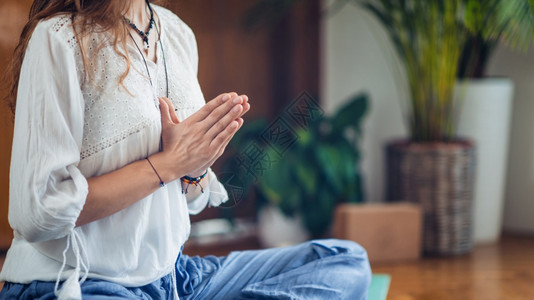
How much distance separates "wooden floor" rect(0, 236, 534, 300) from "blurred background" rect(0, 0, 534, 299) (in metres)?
0.02

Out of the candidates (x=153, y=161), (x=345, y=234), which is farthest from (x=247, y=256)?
(x=345, y=234)

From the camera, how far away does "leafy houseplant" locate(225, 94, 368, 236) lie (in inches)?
97.9

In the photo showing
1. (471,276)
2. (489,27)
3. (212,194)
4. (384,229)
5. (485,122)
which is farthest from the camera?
(485,122)

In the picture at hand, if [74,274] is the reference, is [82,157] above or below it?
above

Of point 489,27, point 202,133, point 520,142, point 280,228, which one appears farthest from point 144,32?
point 520,142

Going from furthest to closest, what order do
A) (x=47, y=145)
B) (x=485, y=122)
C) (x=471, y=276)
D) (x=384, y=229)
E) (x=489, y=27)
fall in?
(x=485, y=122)
(x=384, y=229)
(x=471, y=276)
(x=489, y=27)
(x=47, y=145)

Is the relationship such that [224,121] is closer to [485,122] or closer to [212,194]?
[212,194]

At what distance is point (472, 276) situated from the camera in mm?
2271

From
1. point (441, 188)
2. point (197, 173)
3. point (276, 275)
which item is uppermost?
point (197, 173)

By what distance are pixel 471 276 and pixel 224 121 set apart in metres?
1.60

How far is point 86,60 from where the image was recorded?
975 millimetres

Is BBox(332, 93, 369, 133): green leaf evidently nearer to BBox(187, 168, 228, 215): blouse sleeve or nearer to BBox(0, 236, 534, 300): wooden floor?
BBox(0, 236, 534, 300): wooden floor

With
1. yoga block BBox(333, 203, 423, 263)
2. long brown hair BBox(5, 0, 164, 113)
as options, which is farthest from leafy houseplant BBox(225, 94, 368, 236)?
long brown hair BBox(5, 0, 164, 113)

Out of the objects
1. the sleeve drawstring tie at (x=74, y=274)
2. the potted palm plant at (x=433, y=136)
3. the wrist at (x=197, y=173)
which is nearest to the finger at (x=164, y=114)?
the wrist at (x=197, y=173)
